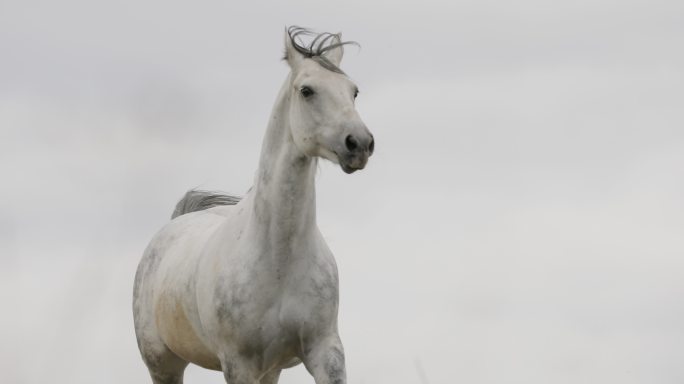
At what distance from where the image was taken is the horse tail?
15930 millimetres

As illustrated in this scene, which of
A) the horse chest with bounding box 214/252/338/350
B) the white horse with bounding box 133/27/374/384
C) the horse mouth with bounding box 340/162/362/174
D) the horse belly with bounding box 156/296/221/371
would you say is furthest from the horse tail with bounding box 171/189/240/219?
the horse mouth with bounding box 340/162/362/174

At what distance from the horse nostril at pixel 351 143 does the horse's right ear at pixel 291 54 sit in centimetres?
109

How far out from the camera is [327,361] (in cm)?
1213

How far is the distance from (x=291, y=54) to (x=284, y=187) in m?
0.96

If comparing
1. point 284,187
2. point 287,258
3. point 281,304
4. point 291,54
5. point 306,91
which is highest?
point 291,54

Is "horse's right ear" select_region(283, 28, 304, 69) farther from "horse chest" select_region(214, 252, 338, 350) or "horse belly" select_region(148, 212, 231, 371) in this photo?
"horse belly" select_region(148, 212, 231, 371)

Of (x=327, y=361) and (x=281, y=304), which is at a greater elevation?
(x=281, y=304)

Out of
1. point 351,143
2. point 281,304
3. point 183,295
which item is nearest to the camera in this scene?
point 351,143

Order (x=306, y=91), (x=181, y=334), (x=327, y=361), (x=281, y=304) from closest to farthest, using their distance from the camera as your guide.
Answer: (x=306, y=91)
(x=327, y=361)
(x=281, y=304)
(x=181, y=334)

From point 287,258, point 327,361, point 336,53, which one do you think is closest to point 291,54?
point 336,53

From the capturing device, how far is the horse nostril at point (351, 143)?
11.4 m

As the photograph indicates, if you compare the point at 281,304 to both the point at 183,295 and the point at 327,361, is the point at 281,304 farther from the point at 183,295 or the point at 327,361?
the point at 183,295

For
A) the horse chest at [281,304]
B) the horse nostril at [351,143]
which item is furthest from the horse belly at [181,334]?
the horse nostril at [351,143]

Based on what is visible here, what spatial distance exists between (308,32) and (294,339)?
223 cm
